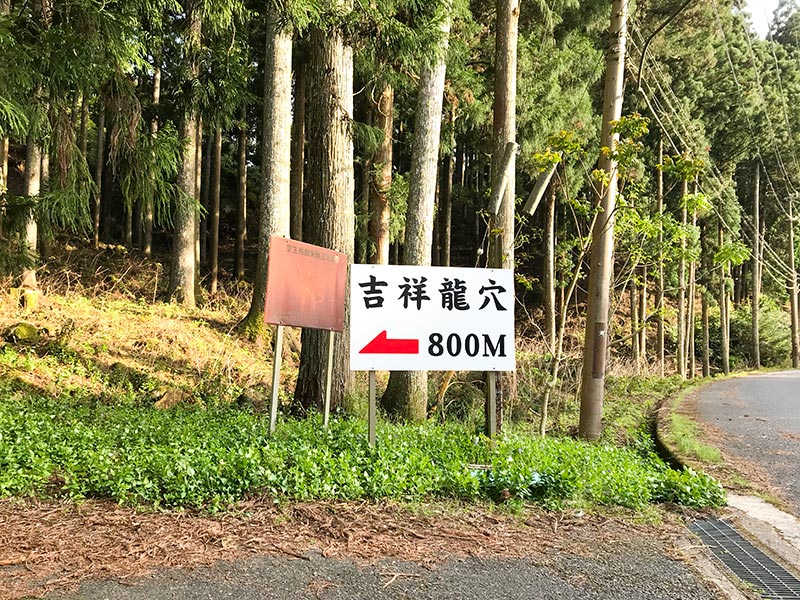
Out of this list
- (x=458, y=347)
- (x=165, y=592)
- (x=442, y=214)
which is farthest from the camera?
(x=442, y=214)

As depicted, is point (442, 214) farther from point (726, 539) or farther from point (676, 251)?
point (726, 539)

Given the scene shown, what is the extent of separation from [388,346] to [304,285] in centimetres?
95

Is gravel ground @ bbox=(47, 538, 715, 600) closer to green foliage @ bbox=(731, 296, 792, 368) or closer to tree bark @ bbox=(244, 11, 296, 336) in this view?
tree bark @ bbox=(244, 11, 296, 336)

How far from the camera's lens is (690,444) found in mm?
7363

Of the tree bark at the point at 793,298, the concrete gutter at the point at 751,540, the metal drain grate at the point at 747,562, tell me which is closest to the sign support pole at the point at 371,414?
the concrete gutter at the point at 751,540

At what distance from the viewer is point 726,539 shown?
4062mm

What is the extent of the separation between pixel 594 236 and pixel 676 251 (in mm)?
1214

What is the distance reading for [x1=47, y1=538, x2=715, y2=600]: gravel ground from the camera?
2807 millimetres

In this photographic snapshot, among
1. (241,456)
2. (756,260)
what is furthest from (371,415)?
(756,260)

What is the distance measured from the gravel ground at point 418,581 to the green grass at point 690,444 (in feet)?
12.4

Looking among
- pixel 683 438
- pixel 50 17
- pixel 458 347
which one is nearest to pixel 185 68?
pixel 50 17

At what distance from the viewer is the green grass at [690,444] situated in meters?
6.75

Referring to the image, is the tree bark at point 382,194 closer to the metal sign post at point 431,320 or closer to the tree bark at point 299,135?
the tree bark at point 299,135

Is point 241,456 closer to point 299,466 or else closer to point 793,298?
point 299,466
